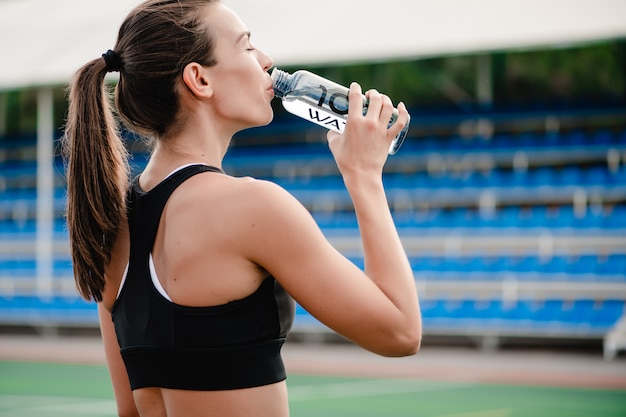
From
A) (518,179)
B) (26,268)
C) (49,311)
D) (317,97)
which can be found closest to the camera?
(317,97)

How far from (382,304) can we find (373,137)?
1.06ft

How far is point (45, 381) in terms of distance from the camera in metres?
8.94

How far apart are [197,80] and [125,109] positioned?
18cm

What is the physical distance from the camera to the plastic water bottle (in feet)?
6.44

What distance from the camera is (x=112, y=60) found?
177 centimetres

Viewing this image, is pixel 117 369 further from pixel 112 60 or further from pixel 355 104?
pixel 355 104

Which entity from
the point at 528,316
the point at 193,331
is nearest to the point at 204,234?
the point at 193,331

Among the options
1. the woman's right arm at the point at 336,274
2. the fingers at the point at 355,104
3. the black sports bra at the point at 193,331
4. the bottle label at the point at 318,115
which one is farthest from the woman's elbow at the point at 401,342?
the bottle label at the point at 318,115

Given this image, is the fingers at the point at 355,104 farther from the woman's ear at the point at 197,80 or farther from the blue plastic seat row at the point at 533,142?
the blue plastic seat row at the point at 533,142

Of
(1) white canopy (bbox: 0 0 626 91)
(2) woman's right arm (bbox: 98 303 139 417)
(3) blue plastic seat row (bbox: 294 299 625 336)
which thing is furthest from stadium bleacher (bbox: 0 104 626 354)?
(2) woman's right arm (bbox: 98 303 139 417)

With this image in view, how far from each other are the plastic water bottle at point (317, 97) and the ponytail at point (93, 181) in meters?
0.37

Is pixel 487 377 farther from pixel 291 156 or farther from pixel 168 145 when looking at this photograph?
pixel 168 145

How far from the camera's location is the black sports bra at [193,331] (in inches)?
61.6

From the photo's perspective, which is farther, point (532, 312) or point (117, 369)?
point (532, 312)
